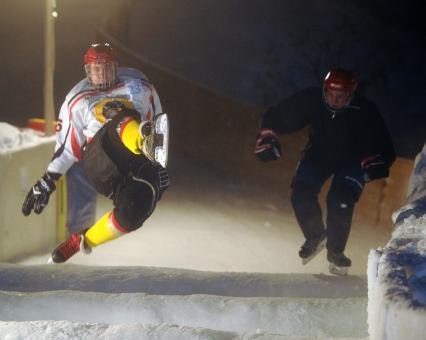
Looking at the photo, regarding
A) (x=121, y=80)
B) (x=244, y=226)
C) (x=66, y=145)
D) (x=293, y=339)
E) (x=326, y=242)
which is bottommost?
(x=244, y=226)

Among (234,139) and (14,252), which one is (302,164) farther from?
(234,139)

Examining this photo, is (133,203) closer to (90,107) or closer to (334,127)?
(90,107)

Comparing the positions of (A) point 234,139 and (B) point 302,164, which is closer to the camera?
(B) point 302,164

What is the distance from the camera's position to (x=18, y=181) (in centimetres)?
663

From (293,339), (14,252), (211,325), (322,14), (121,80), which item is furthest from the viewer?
(322,14)

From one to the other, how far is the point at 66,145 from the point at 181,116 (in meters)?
8.30

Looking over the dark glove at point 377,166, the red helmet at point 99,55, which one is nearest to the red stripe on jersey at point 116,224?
the red helmet at point 99,55

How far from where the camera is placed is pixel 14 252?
271 inches

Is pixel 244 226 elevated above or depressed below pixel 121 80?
below

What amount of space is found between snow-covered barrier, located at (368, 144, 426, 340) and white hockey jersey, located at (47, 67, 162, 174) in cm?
180

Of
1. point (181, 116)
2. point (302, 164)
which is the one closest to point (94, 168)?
point (302, 164)

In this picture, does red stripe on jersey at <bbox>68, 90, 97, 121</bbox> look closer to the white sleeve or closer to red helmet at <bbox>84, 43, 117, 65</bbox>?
the white sleeve

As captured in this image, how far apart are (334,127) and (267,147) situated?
18.9 inches

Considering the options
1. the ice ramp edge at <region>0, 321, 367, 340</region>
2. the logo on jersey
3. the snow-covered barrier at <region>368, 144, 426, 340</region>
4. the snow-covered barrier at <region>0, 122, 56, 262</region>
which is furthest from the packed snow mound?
the snow-covered barrier at <region>368, 144, 426, 340</region>
